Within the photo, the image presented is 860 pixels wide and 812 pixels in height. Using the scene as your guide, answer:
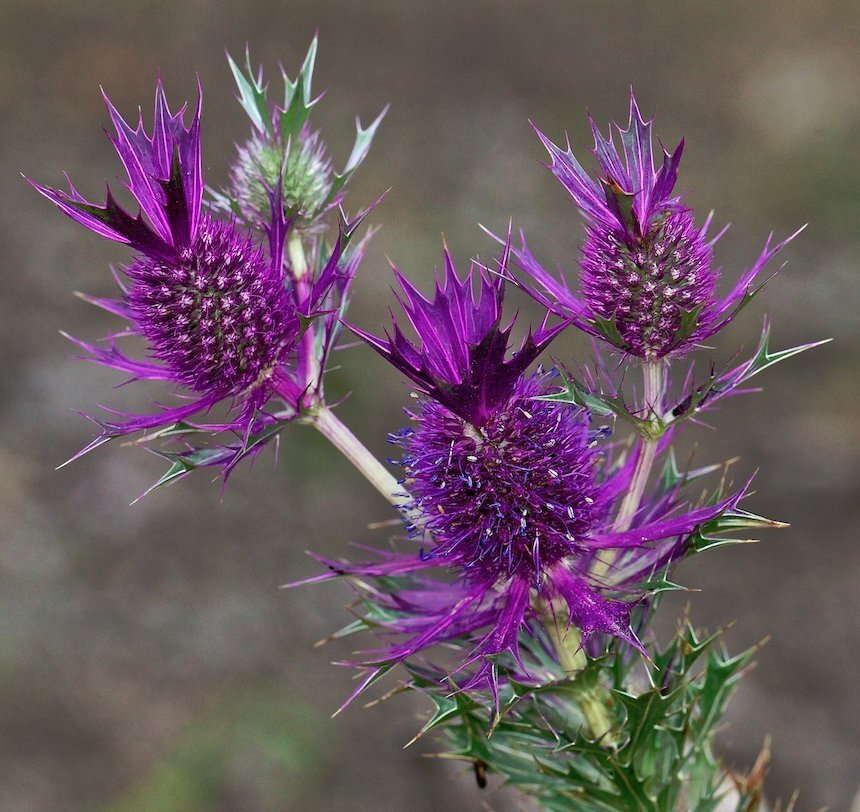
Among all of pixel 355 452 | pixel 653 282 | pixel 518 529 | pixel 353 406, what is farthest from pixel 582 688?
pixel 353 406

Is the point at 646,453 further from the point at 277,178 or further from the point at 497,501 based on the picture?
the point at 277,178

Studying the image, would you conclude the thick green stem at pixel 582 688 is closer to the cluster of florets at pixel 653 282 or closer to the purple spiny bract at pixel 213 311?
the cluster of florets at pixel 653 282

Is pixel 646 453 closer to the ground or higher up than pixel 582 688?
higher up

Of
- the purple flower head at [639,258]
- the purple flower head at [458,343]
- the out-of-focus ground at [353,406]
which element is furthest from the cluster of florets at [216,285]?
the out-of-focus ground at [353,406]

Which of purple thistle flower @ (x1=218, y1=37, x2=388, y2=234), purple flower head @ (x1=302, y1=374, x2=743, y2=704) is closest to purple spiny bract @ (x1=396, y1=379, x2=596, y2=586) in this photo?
purple flower head @ (x1=302, y1=374, x2=743, y2=704)

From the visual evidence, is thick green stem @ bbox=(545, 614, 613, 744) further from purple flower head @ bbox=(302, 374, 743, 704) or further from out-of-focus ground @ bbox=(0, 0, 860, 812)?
out-of-focus ground @ bbox=(0, 0, 860, 812)

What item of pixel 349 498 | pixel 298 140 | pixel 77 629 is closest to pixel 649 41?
pixel 349 498
